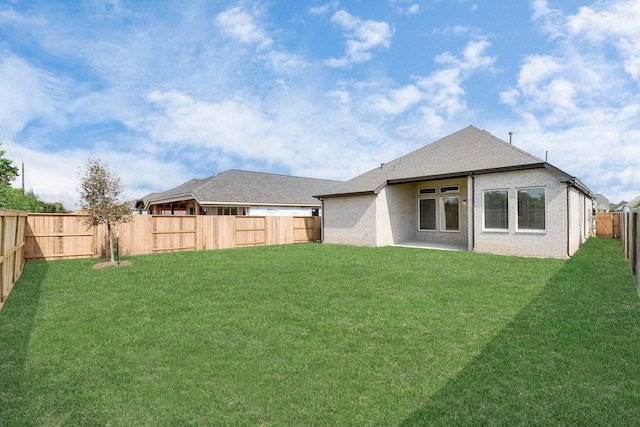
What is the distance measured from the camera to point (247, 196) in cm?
2362

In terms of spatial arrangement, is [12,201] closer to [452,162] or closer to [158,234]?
[158,234]

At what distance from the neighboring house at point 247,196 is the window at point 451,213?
40.8ft

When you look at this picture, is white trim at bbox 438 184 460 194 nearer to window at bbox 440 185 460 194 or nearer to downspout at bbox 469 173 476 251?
window at bbox 440 185 460 194

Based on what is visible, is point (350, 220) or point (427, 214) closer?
point (427, 214)

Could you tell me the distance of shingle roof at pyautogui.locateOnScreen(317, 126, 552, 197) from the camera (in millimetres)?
13242

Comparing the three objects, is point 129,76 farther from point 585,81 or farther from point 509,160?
point 585,81

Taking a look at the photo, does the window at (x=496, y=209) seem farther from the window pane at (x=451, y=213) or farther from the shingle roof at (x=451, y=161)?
the window pane at (x=451, y=213)

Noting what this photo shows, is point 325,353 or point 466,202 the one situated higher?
point 466,202

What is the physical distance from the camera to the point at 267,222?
18.4m

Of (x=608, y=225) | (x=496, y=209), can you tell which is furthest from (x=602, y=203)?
(x=496, y=209)

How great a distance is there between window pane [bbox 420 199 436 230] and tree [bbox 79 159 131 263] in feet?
47.4

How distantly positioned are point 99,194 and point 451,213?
1581cm

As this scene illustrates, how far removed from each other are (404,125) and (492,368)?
1747 centimetres

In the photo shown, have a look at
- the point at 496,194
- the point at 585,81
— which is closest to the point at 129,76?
the point at 496,194
